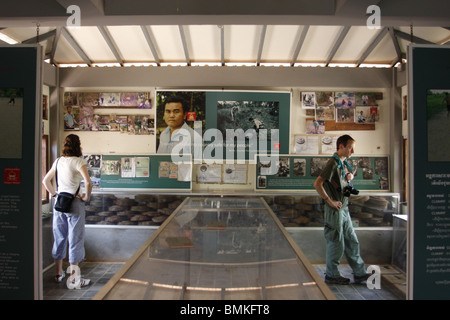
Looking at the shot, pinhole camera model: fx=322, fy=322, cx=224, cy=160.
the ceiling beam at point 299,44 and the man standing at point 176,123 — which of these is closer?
the ceiling beam at point 299,44

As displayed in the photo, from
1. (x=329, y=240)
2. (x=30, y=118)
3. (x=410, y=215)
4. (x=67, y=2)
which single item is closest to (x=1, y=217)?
(x=30, y=118)

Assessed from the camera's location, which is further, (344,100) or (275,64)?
(344,100)

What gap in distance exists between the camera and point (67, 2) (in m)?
3.13

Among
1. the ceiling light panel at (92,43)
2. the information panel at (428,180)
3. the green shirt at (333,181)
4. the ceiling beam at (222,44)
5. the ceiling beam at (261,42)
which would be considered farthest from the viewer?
the ceiling light panel at (92,43)

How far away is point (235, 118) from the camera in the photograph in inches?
210

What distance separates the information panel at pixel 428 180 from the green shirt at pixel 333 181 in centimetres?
173

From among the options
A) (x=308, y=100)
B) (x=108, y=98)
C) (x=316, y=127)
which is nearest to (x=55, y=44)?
(x=108, y=98)

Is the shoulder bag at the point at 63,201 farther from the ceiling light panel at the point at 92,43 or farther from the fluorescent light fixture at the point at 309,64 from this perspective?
the fluorescent light fixture at the point at 309,64

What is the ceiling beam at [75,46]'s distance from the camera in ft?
14.6

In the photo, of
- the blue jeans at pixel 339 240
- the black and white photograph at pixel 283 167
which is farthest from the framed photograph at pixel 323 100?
the blue jeans at pixel 339 240

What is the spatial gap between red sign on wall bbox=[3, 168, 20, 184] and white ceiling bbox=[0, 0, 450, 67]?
1.24 m

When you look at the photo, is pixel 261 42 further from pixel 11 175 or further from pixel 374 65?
pixel 11 175

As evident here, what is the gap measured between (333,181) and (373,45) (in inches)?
84.5
